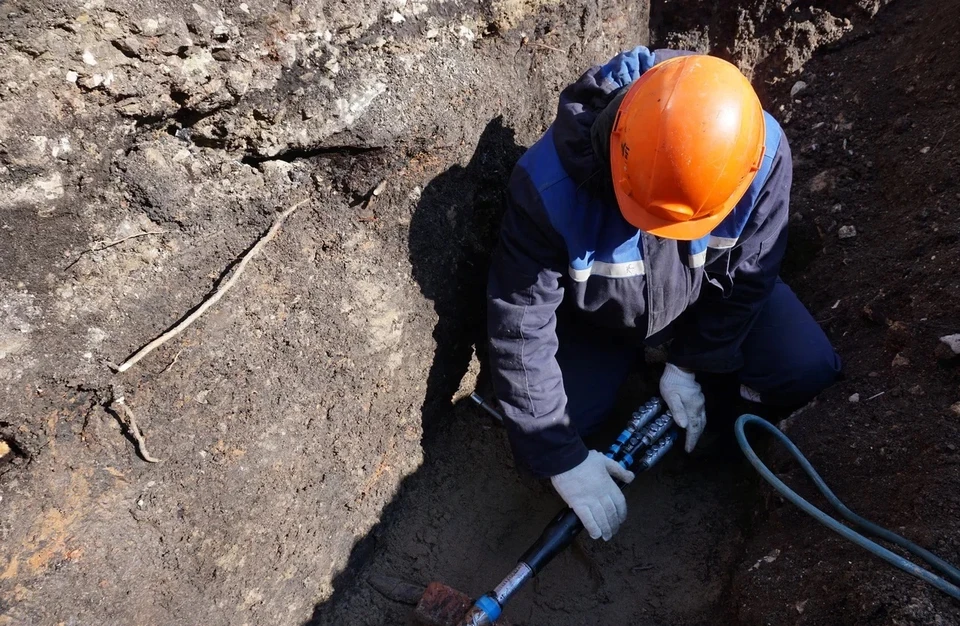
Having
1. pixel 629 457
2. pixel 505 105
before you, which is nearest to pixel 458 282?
pixel 505 105

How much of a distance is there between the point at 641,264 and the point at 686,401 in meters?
0.67

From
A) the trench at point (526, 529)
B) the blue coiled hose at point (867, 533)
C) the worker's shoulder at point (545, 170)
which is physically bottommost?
the trench at point (526, 529)

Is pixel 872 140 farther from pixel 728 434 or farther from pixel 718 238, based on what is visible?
pixel 728 434

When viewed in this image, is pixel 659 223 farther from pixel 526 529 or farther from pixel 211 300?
pixel 526 529

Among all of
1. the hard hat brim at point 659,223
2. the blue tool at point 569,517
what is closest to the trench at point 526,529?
Answer: the blue tool at point 569,517

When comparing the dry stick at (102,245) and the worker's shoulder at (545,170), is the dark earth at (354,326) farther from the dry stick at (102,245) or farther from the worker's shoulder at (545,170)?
the worker's shoulder at (545,170)

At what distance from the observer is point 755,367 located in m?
2.30

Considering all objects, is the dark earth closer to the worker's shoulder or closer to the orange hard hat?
the worker's shoulder

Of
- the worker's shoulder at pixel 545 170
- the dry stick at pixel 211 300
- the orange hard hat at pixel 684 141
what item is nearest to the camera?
the orange hard hat at pixel 684 141

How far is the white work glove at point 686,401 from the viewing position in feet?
7.38

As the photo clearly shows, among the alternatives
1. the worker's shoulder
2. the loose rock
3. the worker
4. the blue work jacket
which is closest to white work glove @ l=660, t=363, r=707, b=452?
the worker

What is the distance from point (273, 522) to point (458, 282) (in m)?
0.97

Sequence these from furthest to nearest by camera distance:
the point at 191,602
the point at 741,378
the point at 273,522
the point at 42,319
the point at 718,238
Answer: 1. the point at 741,378
2. the point at 718,238
3. the point at 273,522
4. the point at 191,602
5. the point at 42,319

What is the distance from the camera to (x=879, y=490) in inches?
66.9
